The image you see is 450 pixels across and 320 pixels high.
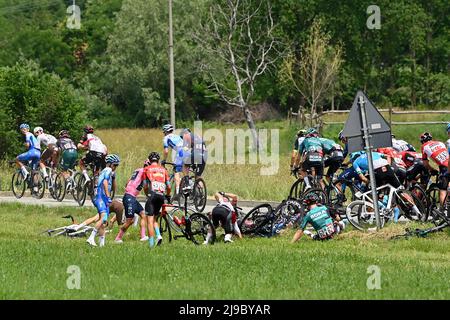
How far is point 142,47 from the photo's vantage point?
2800 inches

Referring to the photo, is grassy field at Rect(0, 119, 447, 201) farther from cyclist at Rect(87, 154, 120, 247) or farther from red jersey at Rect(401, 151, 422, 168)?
cyclist at Rect(87, 154, 120, 247)

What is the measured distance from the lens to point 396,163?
20766 millimetres

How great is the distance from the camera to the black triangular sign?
1862 centimetres

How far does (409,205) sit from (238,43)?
3789 centimetres

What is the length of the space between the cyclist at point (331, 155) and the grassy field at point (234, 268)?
10.1 feet

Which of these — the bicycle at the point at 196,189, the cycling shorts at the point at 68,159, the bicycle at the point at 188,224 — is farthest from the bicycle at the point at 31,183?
the bicycle at the point at 188,224

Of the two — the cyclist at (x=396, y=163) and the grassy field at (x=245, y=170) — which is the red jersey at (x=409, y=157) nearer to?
the cyclist at (x=396, y=163)

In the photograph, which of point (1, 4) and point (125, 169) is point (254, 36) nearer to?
point (125, 169)

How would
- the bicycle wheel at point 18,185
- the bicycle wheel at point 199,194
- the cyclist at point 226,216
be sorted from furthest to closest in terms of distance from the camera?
the bicycle wheel at point 18,185 < the bicycle wheel at point 199,194 < the cyclist at point 226,216

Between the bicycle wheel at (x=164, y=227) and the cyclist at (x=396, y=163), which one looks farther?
the cyclist at (x=396, y=163)

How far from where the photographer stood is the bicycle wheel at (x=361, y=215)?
64.5 feet

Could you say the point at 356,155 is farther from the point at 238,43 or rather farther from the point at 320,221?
the point at 238,43

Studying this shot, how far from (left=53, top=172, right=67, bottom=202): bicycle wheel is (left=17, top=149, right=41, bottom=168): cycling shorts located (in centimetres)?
100
